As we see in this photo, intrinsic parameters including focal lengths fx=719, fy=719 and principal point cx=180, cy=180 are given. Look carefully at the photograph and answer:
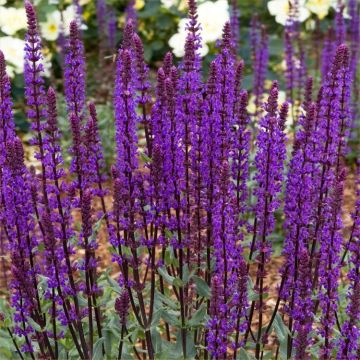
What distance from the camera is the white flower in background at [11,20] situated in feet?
26.8

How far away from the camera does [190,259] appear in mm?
3668

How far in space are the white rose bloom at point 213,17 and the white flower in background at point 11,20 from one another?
6.76 ft

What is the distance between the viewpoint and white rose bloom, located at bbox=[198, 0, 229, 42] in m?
7.66

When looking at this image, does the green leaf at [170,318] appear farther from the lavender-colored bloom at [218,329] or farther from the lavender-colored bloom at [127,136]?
the lavender-colored bloom at [127,136]

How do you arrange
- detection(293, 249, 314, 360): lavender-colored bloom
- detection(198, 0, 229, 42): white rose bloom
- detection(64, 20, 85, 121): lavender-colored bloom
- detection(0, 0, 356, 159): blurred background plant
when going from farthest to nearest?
detection(0, 0, 356, 159): blurred background plant → detection(198, 0, 229, 42): white rose bloom → detection(64, 20, 85, 121): lavender-colored bloom → detection(293, 249, 314, 360): lavender-colored bloom

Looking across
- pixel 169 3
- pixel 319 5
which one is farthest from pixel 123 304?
pixel 169 3

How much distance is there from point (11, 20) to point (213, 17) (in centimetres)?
232

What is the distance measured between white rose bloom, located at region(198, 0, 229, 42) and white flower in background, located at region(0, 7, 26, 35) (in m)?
2.06

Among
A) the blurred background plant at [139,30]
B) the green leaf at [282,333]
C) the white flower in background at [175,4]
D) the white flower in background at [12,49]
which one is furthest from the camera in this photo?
the white flower in background at [175,4]

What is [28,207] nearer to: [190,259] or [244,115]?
[190,259]

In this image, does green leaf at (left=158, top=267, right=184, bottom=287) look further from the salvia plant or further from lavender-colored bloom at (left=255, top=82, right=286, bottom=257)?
lavender-colored bloom at (left=255, top=82, right=286, bottom=257)

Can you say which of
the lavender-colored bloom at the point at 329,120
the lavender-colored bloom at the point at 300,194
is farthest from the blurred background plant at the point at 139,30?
the lavender-colored bloom at the point at 300,194

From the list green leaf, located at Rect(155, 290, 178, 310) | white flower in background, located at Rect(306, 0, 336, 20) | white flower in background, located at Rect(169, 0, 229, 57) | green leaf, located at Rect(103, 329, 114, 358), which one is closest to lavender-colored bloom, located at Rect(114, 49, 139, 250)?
green leaf, located at Rect(155, 290, 178, 310)

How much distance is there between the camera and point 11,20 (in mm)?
8188
